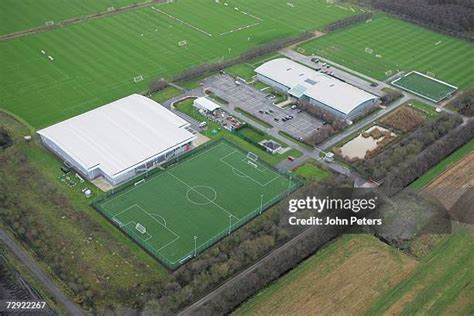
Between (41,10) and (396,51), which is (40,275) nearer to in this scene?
(41,10)

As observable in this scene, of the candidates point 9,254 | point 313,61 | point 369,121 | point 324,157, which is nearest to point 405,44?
point 313,61

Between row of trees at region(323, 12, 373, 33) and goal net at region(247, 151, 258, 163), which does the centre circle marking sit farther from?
row of trees at region(323, 12, 373, 33)

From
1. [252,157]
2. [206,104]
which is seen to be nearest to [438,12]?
[206,104]

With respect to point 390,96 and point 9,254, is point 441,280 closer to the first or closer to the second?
point 390,96

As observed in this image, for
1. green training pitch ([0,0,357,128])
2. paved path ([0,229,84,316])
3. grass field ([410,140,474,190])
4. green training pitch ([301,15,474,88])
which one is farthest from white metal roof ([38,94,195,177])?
green training pitch ([301,15,474,88])

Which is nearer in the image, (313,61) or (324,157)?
(324,157)

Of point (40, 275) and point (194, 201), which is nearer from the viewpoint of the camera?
point (40, 275)

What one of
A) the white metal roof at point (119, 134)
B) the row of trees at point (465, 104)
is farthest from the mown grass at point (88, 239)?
the row of trees at point (465, 104)
